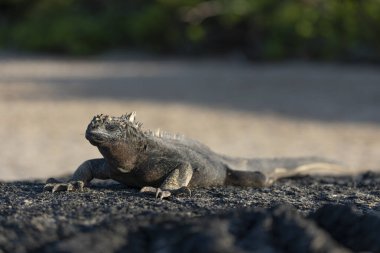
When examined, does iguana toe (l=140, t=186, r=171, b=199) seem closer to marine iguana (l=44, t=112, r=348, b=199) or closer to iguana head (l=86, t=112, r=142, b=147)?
marine iguana (l=44, t=112, r=348, b=199)

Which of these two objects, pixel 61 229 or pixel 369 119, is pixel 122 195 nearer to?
pixel 61 229

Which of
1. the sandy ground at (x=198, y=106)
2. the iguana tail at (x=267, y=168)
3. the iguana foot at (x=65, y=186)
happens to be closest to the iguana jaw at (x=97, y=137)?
the iguana foot at (x=65, y=186)

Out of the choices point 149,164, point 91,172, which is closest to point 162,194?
point 149,164

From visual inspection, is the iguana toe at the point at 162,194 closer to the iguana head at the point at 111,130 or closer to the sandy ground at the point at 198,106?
the iguana head at the point at 111,130

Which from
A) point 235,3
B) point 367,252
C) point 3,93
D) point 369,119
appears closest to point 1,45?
point 235,3

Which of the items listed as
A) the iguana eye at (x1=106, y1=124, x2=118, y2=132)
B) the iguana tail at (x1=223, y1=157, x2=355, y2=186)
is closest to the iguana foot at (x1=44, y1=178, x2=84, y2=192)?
the iguana eye at (x1=106, y1=124, x2=118, y2=132)

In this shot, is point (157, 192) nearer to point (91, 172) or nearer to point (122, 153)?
point (122, 153)
